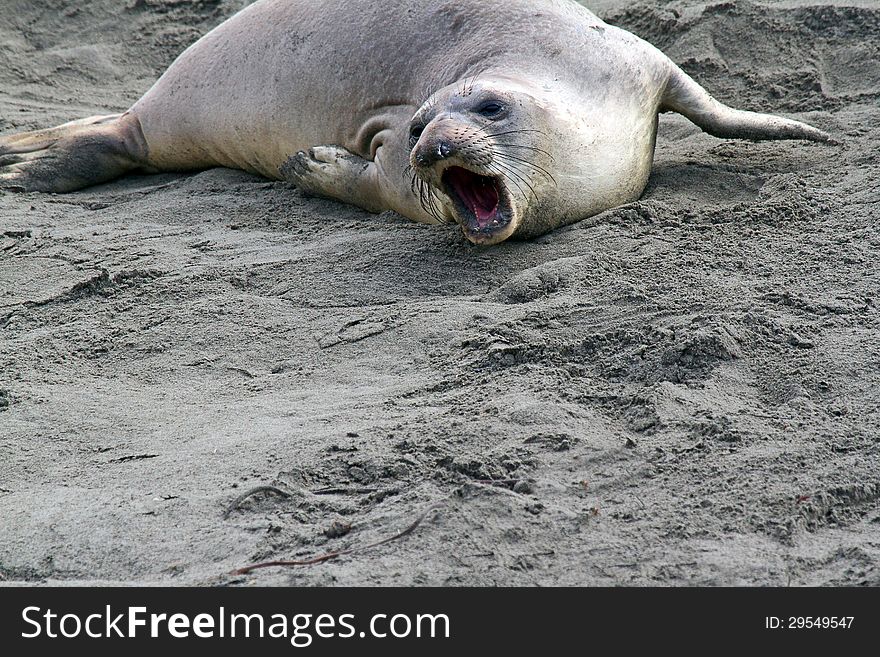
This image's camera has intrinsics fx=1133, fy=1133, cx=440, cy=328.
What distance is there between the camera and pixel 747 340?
9.75 feet

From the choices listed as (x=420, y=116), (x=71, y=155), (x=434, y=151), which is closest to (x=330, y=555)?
(x=434, y=151)

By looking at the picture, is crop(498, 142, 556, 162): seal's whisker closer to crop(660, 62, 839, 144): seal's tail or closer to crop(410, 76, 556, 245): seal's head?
crop(410, 76, 556, 245): seal's head

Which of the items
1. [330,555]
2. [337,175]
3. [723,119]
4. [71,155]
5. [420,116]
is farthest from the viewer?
[71,155]

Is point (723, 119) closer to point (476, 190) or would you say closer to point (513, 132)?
point (513, 132)

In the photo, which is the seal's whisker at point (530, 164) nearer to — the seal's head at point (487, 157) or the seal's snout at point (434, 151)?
the seal's head at point (487, 157)

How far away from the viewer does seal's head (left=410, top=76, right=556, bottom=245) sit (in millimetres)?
3705

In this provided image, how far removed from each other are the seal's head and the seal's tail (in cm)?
78

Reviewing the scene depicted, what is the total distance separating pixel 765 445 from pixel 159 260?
2478 millimetres

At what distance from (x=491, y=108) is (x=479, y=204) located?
0.33 meters

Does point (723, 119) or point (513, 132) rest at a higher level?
point (513, 132)

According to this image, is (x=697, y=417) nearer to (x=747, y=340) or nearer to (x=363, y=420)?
(x=747, y=340)

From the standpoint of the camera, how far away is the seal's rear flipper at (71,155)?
5441 millimetres

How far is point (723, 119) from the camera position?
446cm

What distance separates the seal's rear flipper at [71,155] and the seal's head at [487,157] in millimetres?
2192
